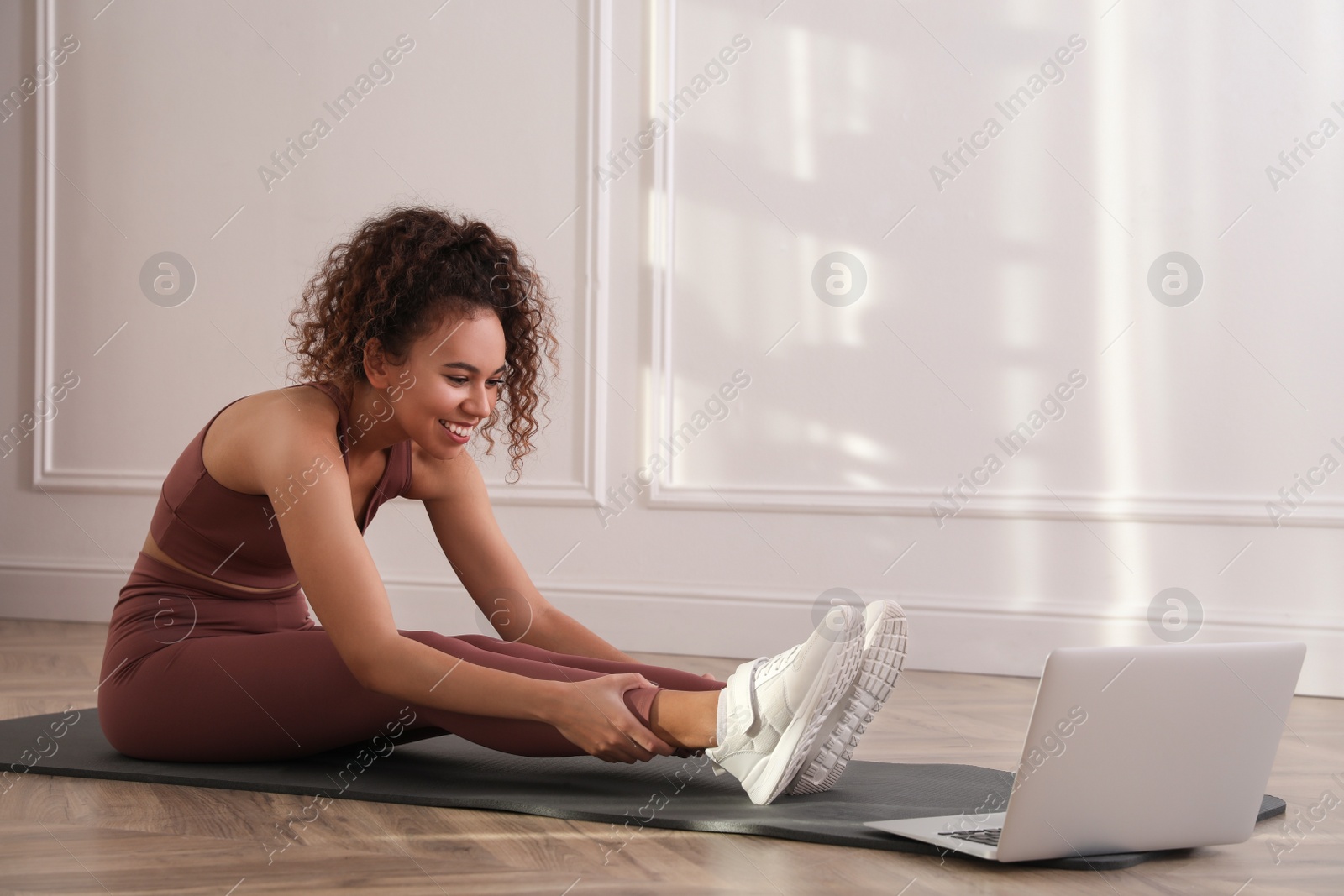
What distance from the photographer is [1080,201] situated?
3.14 meters

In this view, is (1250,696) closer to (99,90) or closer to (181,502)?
(181,502)

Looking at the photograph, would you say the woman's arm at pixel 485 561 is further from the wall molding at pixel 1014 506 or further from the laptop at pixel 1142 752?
the wall molding at pixel 1014 506

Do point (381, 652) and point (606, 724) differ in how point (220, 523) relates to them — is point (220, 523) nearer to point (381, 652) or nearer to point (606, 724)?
point (381, 652)

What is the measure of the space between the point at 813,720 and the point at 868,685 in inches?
2.9

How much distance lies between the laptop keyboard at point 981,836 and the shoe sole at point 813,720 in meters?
0.18

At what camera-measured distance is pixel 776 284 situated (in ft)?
11.1

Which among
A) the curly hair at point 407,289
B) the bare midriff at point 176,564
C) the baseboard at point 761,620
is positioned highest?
the curly hair at point 407,289

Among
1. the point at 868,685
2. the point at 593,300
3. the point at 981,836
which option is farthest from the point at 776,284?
the point at 981,836

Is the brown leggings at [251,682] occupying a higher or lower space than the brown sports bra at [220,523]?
lower

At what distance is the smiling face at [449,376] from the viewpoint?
1620 mm

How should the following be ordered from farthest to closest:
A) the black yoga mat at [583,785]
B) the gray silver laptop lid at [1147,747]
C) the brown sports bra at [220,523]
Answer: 1. the brown sports bra at [220,523]
2. the black yoga mat at [583,785]
3. the gray silver laptop lid at [1147,747]

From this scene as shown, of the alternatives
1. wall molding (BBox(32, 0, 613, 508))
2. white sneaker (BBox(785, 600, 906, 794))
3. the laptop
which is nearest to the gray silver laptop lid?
the laptop

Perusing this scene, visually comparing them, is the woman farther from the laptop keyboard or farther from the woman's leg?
the laptop keyboard

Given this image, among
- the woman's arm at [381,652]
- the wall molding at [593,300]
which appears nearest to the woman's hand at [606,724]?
the woman's arm at [381,652]
